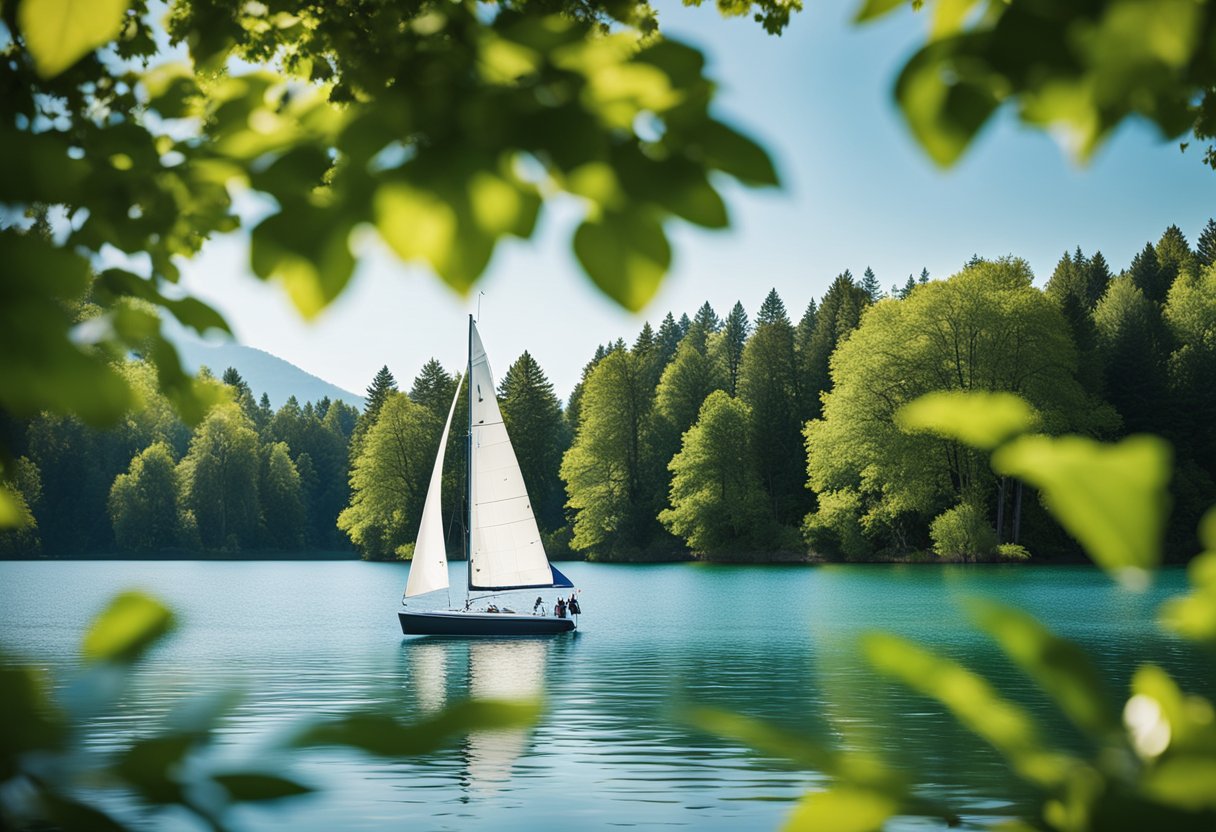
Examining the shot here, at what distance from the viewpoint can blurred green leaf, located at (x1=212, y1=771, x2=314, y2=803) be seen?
3.13ft

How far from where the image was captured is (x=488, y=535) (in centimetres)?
3331

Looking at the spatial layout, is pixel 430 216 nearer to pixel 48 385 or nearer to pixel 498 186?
pixel 498 186

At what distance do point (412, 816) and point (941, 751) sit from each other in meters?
7.33

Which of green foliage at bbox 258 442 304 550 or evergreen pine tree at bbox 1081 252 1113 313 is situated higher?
evergreen pine tree at bbox 1081 252 1113 313

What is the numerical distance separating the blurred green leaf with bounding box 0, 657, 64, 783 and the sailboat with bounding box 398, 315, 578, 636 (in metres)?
30.8

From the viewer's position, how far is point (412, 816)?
12516 millimetres

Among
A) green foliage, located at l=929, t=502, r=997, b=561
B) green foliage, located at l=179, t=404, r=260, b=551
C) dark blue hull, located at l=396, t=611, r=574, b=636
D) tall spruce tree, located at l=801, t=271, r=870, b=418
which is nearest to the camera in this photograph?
dark blue hull, located at l=396, t=611, r=574, b=636

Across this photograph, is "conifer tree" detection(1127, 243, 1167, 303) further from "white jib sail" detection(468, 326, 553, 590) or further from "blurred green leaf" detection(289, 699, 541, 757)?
"blurred green leaf" detection(289, 699, 541, 757)

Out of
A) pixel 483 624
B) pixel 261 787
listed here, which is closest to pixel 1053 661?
pixel 261 787

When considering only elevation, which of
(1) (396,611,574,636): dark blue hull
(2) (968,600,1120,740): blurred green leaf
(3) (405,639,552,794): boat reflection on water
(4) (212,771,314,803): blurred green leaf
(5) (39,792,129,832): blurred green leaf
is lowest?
(3) (405,639,552,794): boat reflection on water

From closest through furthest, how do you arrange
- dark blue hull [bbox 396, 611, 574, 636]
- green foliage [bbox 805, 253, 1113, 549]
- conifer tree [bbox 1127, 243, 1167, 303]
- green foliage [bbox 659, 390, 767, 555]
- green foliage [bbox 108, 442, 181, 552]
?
dark blue hull [bbox 396, 611, 574, 636] → green foliage [bbox 805, 253, 1113, 549] → green foliage [bbox 659, 390, 767, 555] → conifer tree [bbox 1127, 243, 1167, 303] → green foliage [bbox 108, 442, 181, 552]

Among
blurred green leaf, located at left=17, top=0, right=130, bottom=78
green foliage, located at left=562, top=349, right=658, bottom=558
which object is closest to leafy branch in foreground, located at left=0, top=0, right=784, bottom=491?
blurred green leaf, located at left=17, top=0, right=130, bottom=78

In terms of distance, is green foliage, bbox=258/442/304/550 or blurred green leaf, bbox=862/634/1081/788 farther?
green foliage, bbox=258/442/304/550

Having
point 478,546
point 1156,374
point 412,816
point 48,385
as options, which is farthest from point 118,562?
point 48,385
